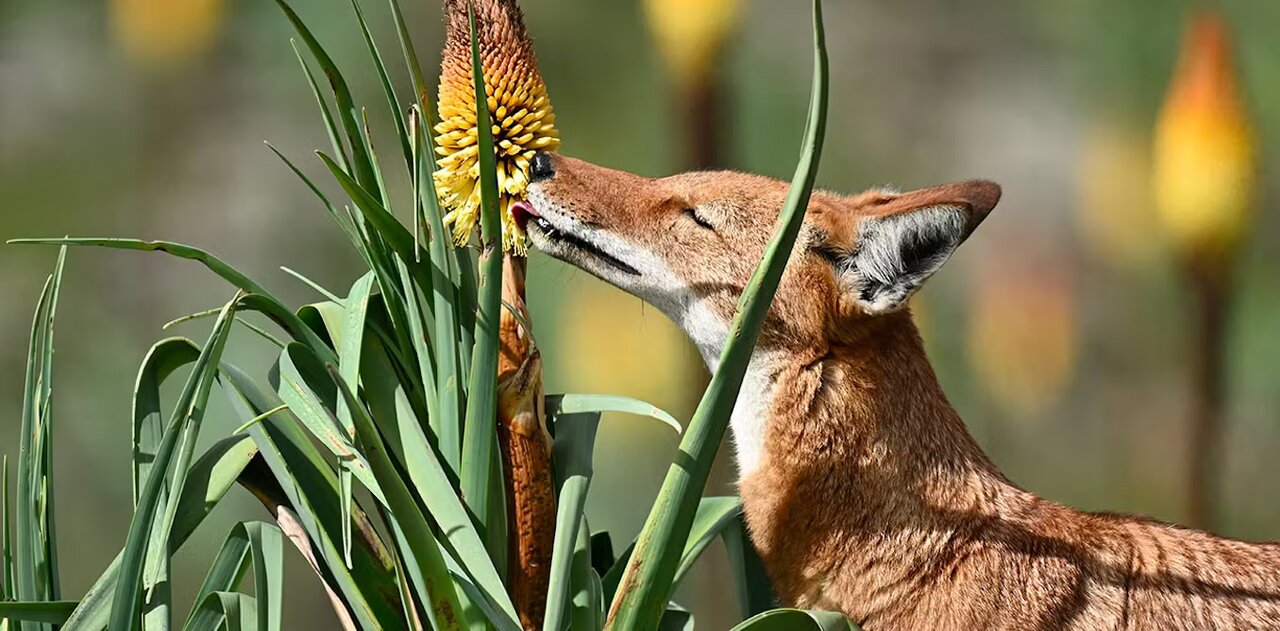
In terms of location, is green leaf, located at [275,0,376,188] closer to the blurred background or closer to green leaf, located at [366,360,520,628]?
green leaf, located at [366,360,520,628]

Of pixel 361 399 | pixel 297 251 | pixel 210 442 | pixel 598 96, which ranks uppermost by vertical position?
pixel 598 96

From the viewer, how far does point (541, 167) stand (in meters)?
2.27

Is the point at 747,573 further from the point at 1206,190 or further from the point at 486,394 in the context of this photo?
the point at 1206,190

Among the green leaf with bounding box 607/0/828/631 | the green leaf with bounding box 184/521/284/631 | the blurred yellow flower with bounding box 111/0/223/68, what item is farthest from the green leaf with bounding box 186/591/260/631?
the blurred yellow flower with bounding box 111/0/223/68

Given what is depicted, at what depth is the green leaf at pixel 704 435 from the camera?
1.66m

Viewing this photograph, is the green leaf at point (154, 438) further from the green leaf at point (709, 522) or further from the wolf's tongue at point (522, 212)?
the green leaf at point (709, 522)

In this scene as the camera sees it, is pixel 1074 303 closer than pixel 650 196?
No

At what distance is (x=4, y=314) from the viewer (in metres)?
3.85

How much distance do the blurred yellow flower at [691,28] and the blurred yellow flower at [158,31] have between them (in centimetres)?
133

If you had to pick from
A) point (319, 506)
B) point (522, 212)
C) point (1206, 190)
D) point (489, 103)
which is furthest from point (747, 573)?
point (1206, 190)

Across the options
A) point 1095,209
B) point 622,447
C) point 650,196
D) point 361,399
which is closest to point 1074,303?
point 1095,209

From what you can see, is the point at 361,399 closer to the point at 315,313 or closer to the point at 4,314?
the point at 315,313

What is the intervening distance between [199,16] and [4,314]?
3.33 ft

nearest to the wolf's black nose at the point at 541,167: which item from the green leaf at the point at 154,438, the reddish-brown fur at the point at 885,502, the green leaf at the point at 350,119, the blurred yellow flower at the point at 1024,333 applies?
the reddish-brown fur at the point at 885,502
